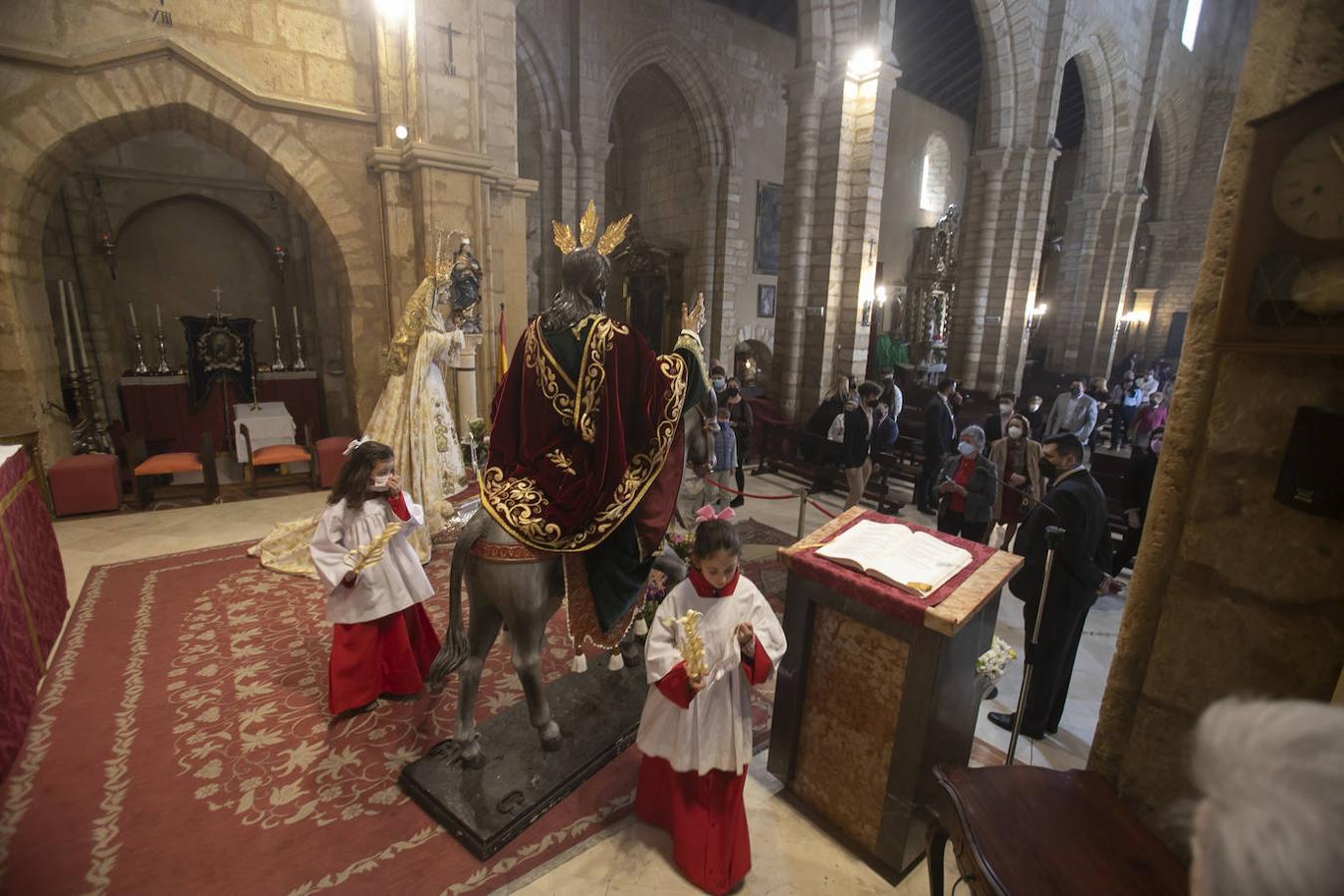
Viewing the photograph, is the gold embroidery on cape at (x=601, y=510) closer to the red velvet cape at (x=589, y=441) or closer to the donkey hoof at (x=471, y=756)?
the red velvet cape at (x=589, y=441)

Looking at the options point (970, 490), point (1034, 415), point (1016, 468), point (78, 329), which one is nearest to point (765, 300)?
point (1034, 415)

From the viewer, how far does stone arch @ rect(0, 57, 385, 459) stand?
5.83m

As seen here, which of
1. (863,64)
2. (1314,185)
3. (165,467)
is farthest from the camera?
(863,64)

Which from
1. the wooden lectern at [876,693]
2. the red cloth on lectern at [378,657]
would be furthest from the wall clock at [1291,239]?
the red cloth on lectern at [378,657]

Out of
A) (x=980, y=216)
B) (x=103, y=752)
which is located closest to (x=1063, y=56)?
(x=980, y=216)

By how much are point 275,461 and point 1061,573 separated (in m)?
8.07

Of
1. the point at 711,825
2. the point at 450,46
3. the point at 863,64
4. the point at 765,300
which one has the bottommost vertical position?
the point at 711,825

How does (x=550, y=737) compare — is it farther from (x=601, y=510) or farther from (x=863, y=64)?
(x=863, y=64)

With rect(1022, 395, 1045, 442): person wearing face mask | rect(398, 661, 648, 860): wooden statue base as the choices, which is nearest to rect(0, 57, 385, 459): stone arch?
rect(398, 661, 648, 860): wooden statue base

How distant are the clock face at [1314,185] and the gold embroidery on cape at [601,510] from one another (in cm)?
202

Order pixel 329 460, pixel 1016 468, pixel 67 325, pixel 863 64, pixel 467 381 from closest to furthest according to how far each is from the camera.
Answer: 1. pixel 1016 468
2. pixel 467 381
3. pixel 329 460
4. pixel 67 325
5. pixel 863 64

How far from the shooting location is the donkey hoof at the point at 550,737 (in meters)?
3.05

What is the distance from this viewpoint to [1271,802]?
2.79 feet

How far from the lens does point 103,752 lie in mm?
3139
